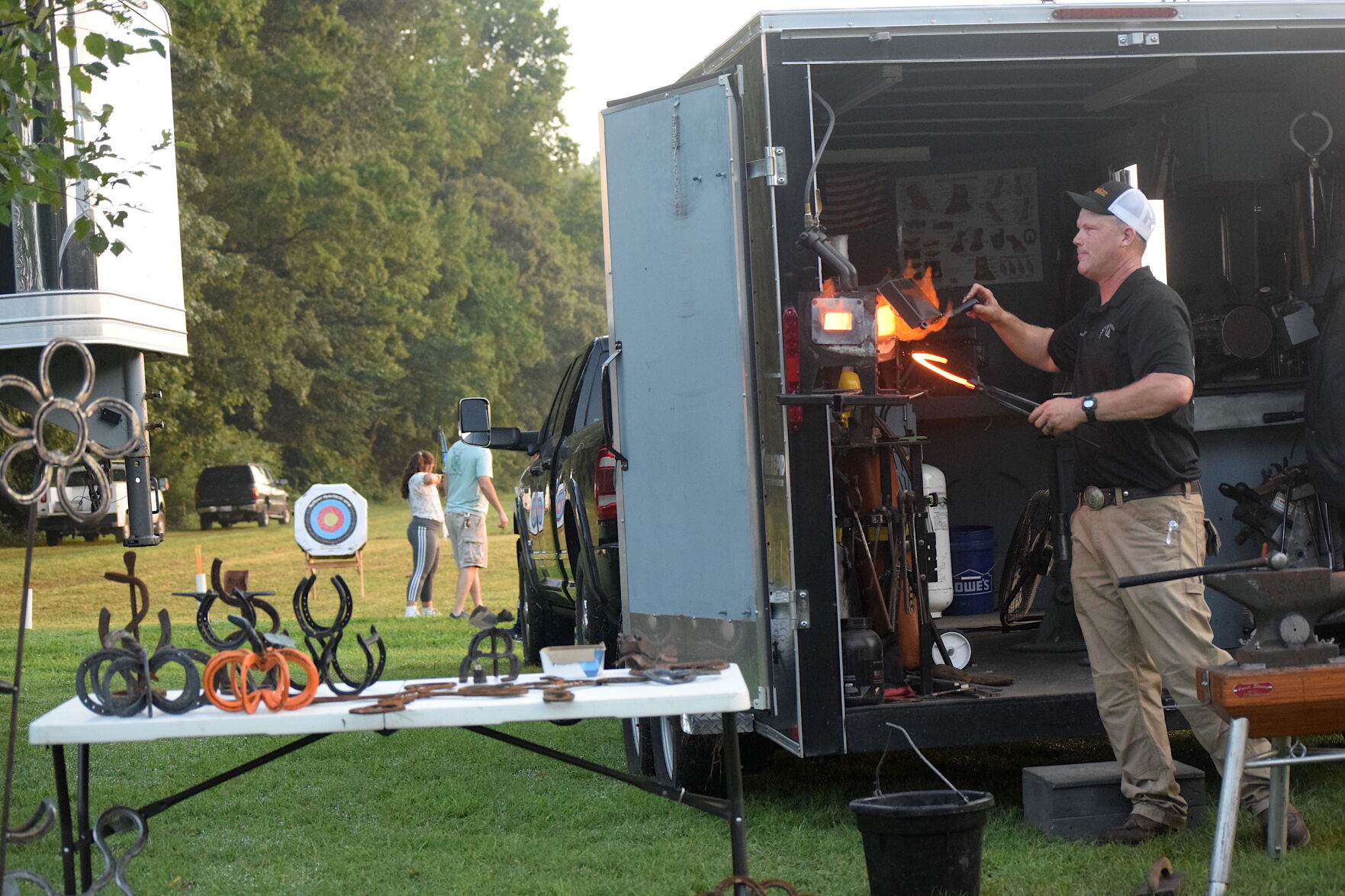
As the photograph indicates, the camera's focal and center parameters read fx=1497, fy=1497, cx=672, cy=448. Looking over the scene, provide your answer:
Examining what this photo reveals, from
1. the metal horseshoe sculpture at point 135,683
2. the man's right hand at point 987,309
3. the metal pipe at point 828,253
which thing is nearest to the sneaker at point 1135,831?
the man's right hand at point 987,309

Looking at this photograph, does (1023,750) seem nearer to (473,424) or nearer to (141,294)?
(473,424)

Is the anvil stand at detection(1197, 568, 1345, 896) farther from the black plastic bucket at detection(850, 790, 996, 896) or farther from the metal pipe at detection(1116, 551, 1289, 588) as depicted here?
the black plastic bucket at detection(850, 790, 996, 896)

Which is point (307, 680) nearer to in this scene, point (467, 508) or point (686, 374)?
point (686, 374)

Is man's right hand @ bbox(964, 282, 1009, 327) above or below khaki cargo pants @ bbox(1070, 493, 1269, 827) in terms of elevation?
above

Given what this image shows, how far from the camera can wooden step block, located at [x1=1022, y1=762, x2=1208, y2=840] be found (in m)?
5.08

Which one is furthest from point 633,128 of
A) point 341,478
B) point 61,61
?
point 341,478

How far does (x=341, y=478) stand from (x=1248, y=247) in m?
36.6

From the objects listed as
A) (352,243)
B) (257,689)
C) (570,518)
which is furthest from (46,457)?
(352,243)

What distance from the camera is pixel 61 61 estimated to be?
8.52 metres

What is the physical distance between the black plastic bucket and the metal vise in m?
0.91

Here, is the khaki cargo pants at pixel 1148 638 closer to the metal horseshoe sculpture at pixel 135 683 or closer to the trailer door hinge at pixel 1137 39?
the trailer door hinge at pixel 1137 39

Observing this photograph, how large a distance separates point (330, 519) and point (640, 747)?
1864 millimetres

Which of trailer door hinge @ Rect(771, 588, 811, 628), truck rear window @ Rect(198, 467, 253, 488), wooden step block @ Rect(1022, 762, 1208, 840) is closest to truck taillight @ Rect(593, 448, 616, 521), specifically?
trailer door hinge @ Rect(771, 588, 811, 628)

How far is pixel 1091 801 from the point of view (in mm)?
5090
